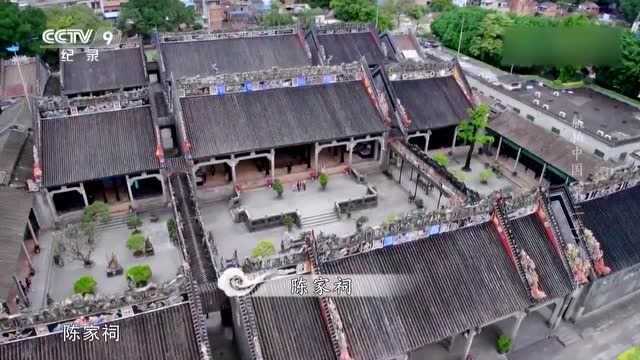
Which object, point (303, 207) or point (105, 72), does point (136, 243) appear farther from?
point (105, 72)

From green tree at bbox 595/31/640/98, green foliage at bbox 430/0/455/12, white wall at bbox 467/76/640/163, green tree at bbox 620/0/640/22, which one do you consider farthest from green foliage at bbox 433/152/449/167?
green tree at bbox 620/0/640/22

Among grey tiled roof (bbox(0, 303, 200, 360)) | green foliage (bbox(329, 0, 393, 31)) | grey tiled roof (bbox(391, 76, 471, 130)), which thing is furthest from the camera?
green foliage (bbox(329, 0, 393, 31))

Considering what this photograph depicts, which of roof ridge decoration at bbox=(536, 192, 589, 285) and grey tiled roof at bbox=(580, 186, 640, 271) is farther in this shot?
grey tiled roof at bbox=(580, 186, 640, 271)

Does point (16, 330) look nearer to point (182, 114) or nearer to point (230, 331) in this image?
point (230, 331)

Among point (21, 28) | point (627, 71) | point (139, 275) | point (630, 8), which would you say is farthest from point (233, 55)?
point (630, 8)

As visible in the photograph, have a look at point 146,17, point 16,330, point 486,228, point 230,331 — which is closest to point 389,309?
point 486,228

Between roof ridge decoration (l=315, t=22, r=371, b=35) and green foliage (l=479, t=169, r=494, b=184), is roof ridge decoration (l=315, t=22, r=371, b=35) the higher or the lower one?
the higher one

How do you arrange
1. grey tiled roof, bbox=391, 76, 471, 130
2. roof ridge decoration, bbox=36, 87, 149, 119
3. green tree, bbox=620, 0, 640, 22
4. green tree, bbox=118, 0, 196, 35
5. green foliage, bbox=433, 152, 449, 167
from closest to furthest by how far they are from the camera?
roof ridge decoration, bbox=36, 87, 149, 119 < green foliage, bbox=433, 152, 449, 167 < grey tiled roof, bbox=391, 76, 471, 130 < green tree, bbox=118, 0, 196, 35 < green tree, bbox=620, 0, 640, 22

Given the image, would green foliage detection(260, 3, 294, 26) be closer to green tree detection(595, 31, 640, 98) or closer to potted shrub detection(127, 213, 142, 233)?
green tree detection(595, 31, 640, 98)
